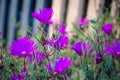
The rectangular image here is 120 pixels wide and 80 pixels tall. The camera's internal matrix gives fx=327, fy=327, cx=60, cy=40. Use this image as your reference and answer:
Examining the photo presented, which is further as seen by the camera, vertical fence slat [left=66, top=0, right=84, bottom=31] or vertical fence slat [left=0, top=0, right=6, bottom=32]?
vertical fence slat [left=0, top=0, right=6, bottom=32]

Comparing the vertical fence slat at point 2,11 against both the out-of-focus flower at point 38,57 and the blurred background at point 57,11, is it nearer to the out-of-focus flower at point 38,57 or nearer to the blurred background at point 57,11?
the blurred background at point 57,11

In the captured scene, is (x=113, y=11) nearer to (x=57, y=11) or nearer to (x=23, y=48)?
(x=57, y=11)

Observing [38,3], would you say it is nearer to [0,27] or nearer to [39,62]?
[0,27]

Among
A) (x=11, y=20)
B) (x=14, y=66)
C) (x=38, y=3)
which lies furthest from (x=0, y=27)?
(x=14, y=66)

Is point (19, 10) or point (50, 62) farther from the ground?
point (19, 10)

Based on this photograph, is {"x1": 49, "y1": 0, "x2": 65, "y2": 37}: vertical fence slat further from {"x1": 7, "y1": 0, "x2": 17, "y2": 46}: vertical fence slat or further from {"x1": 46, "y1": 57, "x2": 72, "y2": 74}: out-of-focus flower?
{"x1": 46, "y1": 57, "x2": 72, "y2": 74}: out-of-focus flower

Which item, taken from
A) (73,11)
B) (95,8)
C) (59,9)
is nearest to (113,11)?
(95,8)

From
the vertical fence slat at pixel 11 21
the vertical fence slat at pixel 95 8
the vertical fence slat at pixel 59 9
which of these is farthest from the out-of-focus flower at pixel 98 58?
the vertical fence slat at pixel 11 21

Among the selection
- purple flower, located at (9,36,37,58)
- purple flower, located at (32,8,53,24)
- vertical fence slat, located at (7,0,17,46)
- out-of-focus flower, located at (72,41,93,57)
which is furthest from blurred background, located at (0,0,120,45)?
purple flower, located at (9,36,37,58)

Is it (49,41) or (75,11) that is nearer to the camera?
(49,41)
